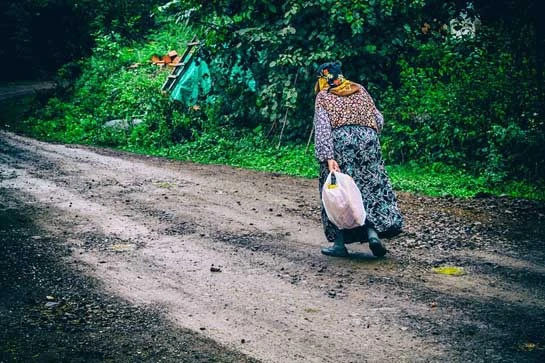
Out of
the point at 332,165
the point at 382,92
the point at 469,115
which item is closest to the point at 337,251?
the point at 332,165

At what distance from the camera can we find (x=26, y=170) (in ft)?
40.1

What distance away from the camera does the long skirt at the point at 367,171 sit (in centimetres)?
682

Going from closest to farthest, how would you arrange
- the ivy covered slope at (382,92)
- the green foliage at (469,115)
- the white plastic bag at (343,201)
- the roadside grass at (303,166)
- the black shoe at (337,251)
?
the white plastic bag at (343,201) < the black shoe at (337,251) < the roadside grass at (303,166) < the green foliage at (469,115) < the ivy covered slope at (382,92)

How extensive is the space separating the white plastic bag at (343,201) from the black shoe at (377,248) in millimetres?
265

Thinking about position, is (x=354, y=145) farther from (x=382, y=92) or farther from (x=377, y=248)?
(x=382, y=92)

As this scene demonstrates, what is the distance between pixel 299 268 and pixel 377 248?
2.65 ft

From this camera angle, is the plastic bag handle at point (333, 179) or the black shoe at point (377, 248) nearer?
the plastic bag handle at point (333, 179)

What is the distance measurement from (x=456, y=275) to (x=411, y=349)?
72.5 inches

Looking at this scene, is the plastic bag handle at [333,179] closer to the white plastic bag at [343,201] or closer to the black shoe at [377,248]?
the white plastic bag at [343,201]

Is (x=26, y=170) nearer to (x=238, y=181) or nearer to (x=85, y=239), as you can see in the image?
(x=238, y=181)

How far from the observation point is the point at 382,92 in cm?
1373

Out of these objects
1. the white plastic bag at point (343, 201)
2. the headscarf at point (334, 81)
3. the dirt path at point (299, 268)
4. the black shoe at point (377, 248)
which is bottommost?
the dirt path at point (299, 268)

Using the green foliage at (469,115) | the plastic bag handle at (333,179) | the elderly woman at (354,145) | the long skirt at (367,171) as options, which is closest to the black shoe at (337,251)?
the elderly woman at (354,145)

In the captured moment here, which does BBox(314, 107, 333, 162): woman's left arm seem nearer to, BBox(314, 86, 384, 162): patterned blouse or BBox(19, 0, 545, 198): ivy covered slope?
BBox(314, 86, 384, 162): patterned blouse
